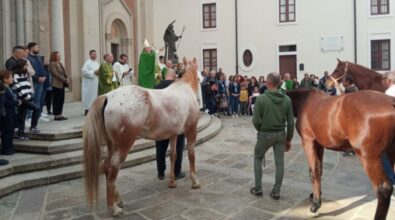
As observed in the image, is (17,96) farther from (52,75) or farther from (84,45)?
(84,45)

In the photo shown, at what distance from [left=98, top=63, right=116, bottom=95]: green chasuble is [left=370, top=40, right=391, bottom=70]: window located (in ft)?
74.8

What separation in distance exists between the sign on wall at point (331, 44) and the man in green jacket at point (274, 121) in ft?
80.2

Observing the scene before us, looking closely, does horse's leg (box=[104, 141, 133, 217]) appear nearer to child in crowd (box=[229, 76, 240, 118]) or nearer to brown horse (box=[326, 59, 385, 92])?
brown horse (box=[326, 59, 385, 92])

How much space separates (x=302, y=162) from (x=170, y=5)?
2724 centimetres

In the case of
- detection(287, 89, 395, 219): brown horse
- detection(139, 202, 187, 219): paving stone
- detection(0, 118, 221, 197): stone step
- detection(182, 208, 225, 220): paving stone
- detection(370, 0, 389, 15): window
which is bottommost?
detection(182, 208, 225, 220): paving stone

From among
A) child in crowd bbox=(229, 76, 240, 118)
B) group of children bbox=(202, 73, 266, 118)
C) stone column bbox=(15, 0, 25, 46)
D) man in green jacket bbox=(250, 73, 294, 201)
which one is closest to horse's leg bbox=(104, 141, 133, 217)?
man in green jacket bbox=(250, 73, 294, 201)

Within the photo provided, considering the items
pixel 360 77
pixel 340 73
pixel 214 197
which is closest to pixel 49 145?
pixel 214 197

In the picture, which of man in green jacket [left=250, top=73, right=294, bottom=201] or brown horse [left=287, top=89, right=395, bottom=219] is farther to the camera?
man in green jacket [left=250, top=73, right=294, bottom=201]

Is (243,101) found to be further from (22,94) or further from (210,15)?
(210,15)

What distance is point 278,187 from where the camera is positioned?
6105 millimetres

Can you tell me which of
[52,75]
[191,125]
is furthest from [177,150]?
[52,75]

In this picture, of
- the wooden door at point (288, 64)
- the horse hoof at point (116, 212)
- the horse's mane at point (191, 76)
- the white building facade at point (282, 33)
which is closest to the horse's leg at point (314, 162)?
the horse's mane at point (191, 76)

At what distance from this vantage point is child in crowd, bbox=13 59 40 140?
830cm

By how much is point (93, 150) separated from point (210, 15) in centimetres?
2853
